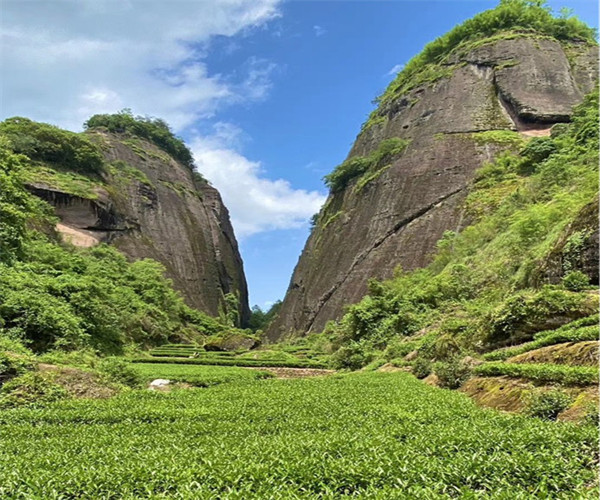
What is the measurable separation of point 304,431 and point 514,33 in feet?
185

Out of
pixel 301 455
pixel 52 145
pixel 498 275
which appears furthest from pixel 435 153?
pixel 52 145

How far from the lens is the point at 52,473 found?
462 cm

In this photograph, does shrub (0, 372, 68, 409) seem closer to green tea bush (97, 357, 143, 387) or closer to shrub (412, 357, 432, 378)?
green tea bush (97, 357, 143, 387)

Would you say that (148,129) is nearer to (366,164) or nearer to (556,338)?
(366,164)

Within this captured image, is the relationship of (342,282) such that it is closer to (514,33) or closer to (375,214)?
(375,214)

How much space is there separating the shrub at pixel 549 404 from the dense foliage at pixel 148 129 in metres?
75.0

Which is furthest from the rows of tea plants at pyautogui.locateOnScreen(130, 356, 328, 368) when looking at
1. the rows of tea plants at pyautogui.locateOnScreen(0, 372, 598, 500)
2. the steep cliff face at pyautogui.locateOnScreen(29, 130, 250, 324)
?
the steep cliff face at pyautogui.locateOnScreen(29, 130, 250, 324)

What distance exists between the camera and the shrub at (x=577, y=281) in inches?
454

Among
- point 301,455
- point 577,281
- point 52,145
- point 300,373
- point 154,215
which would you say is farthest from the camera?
point 154,215

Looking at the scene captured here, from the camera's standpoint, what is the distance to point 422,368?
1478 cm

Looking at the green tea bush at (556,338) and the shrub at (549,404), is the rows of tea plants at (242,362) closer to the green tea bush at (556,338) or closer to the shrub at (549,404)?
the green tea bush at (556,338)

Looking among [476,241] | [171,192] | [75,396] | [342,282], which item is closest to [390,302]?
[476,241]

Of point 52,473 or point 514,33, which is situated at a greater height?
point 514,33

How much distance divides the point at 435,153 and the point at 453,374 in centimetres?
3248
